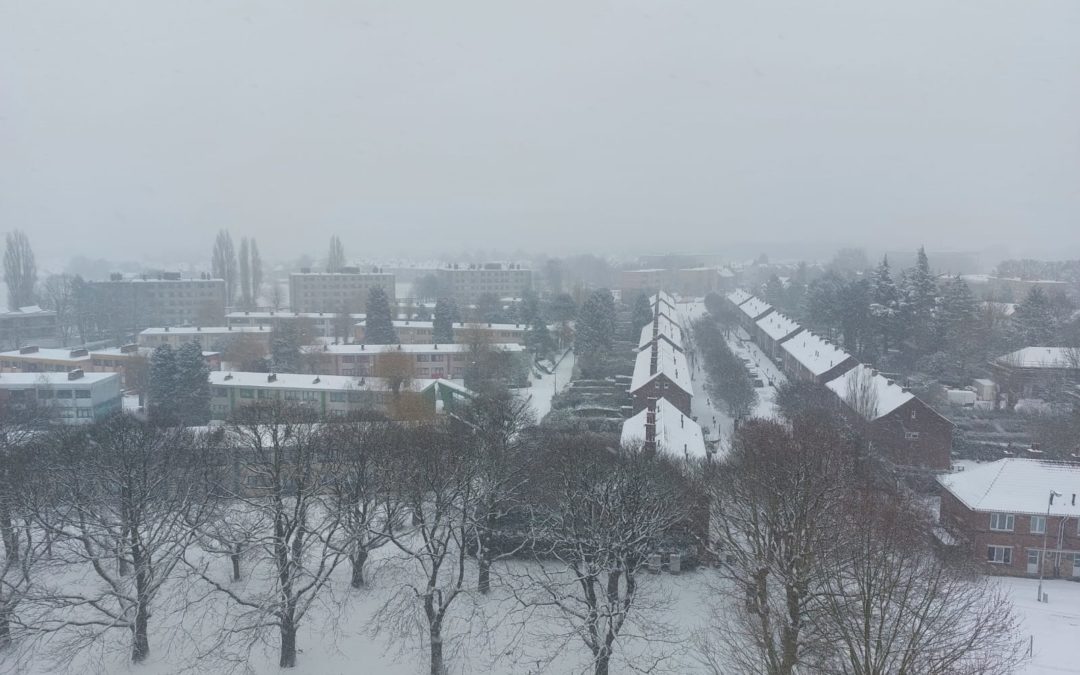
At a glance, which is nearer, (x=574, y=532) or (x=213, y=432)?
(x=574, y=532)

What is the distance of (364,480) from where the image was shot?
359 inches

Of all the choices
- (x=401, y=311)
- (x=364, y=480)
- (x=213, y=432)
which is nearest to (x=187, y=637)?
(x=364, y=480)

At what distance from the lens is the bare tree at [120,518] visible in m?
7.32

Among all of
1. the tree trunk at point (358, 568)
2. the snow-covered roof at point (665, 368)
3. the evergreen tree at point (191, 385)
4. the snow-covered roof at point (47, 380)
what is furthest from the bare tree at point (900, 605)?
the snow-covered roof at point (47, 380)

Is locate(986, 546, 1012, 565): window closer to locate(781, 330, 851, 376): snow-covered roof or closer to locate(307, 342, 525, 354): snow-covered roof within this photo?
locate(781, 330, 851, 376): snow-covered roof

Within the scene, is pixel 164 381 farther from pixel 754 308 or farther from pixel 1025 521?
pixel 754 308

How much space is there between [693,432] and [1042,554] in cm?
579

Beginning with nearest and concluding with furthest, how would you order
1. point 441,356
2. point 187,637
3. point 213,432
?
point 187,637 → point 213,432 → point 441,356

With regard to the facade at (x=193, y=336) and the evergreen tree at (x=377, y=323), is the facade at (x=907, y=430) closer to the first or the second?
the evergreen tree at (x=377, y=323)

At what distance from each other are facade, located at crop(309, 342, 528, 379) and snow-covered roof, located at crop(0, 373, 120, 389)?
22.0 feet

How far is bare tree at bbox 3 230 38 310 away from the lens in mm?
34469

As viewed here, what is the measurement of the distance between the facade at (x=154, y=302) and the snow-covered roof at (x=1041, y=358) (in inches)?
1347

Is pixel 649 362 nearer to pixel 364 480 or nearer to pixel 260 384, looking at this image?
pixel 260 384

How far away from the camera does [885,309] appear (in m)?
23.0
